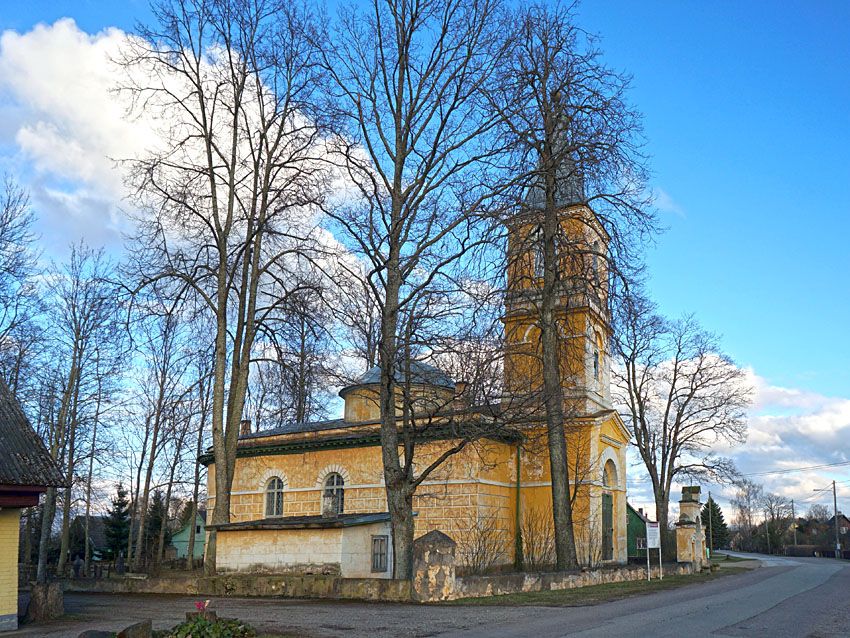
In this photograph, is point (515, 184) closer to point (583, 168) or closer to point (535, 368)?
point (583, 168)

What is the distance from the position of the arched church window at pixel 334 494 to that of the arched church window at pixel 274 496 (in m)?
2.46

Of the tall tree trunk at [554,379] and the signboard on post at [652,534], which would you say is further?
the signboard on post at [652,534]

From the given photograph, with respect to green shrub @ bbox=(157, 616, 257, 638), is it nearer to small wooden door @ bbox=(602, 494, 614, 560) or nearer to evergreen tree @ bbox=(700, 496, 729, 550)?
small wooden door @ bbox=(602, 494, 614, 560)

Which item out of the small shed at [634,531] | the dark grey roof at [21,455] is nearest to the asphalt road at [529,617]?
the dark grey roof at [21,455]

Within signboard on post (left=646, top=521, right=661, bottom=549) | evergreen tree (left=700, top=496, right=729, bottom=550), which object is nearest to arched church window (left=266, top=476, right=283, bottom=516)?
signboard on post (left=646, top=521, right=661, bottom=549)

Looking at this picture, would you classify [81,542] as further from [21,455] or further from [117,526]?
[21,455]

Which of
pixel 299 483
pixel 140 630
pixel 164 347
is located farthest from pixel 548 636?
pixel 164 347

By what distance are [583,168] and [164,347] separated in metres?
26.4

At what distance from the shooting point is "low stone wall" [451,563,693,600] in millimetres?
17094

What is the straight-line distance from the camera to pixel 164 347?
4050cm

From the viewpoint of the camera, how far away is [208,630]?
Answer: 10.8 metres

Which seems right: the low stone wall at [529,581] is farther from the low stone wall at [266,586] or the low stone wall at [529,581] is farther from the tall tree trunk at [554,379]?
the low stone wall at [266,586]

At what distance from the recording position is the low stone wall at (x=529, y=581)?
1709 cm

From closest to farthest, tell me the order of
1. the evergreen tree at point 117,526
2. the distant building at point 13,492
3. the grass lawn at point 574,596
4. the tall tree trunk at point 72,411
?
the distant building at point 13,492 < the grass lawn at point 574,596 < the tall tree trunk at point 72,411 < the evergreen tree at point 117,526
